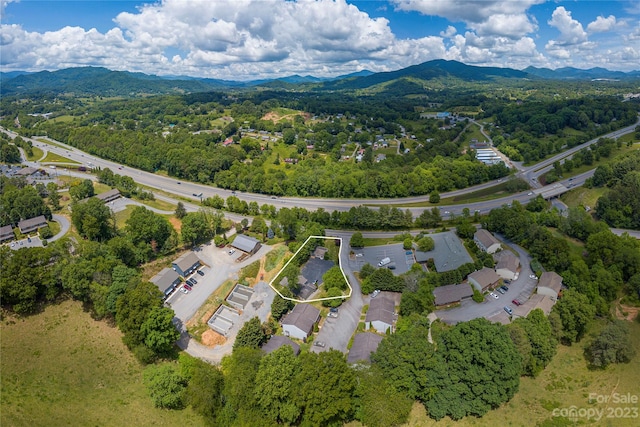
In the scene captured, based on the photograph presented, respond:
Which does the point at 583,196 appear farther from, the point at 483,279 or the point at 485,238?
the point at 483,279

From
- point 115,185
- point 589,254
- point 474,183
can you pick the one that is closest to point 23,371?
point 115,185

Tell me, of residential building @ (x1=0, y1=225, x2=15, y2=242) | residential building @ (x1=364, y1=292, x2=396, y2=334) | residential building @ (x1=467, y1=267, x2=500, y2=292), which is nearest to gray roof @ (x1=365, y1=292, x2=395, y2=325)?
residential building @ (x1=364, y1=292, x2=396, y2=334)

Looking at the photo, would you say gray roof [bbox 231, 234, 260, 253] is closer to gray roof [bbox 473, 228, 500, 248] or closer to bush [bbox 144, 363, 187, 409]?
bush [bbox 144, 363, 187, 409]

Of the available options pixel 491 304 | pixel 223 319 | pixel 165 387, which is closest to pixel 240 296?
pixel 223 319

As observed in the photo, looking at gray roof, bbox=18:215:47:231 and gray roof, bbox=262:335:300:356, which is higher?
gray roof, bbox=18:215:47:231

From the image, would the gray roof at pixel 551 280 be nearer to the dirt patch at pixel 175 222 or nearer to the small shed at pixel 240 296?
the small shed at pixel 240 296

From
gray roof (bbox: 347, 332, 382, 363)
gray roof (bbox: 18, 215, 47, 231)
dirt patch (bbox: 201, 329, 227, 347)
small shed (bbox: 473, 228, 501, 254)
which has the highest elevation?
small shed (bbox: 473, 228, 501, 254)

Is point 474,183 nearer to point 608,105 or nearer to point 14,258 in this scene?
point 14,258

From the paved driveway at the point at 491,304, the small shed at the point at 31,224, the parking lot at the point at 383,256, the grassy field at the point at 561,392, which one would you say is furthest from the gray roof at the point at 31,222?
the paved driveway at the point at 491,304
